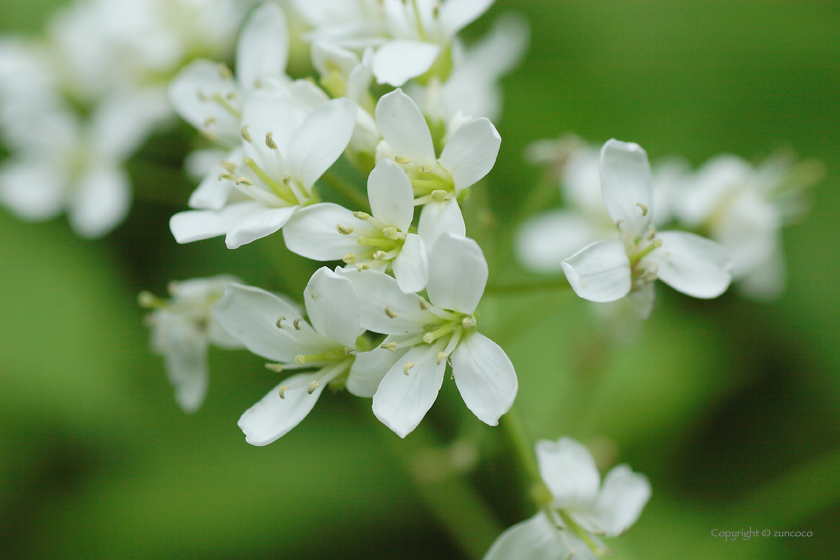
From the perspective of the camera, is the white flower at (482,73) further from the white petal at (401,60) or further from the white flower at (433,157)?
the white flower at (433,157)

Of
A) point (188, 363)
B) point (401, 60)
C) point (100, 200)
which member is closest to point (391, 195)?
point (401, 60)

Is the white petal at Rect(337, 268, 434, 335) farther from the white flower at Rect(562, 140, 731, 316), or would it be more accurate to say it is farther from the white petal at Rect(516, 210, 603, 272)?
the white petal at Rect(516, 210, 603, 272)

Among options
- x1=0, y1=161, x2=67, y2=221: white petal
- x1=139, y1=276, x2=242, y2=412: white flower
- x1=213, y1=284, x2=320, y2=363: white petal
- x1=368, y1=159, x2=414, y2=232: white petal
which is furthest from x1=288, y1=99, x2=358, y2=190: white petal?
x1=0, y1=161, x2=67, y2=221: white petal

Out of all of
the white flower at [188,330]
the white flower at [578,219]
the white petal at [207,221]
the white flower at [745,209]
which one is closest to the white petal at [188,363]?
the white flower at [188,330]

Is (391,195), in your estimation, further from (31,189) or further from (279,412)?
(31,189)

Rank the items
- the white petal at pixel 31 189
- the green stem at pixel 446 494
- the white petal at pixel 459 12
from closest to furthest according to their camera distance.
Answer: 1. the white petal at pixel 459 12
2. the green stem at pixel 446 494
3. the white petal at pixel 31 189
